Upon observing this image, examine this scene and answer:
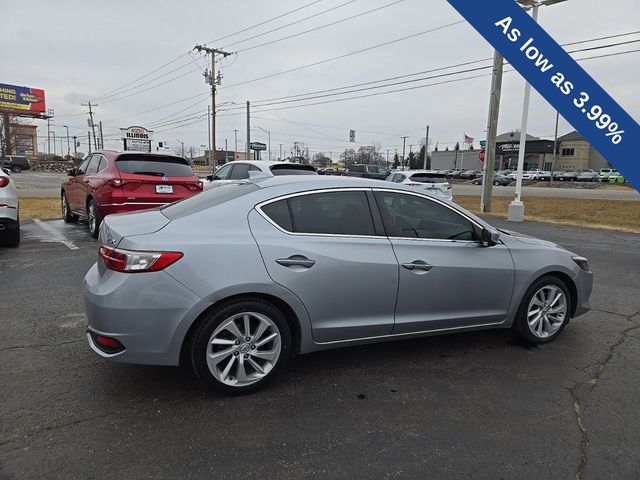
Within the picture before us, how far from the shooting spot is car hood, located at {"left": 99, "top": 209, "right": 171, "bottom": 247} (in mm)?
3143

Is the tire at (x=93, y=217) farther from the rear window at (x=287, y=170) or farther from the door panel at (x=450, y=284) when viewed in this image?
the door panel at (x=450, y=284)

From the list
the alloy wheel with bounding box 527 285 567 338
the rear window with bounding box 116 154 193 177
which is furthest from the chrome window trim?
the rear window with bounding box 116 154 193 177

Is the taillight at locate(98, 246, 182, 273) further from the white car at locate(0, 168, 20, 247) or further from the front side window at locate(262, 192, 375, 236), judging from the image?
the white car at locate(0, 168, 20, 247)

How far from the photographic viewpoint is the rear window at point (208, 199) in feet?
11.2

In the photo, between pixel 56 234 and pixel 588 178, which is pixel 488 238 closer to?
pixel 56 234

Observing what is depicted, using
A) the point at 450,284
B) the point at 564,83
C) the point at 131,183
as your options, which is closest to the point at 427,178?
the point at 131,183

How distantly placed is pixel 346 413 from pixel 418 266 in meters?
1.25

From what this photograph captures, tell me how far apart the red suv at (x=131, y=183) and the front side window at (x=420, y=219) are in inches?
218

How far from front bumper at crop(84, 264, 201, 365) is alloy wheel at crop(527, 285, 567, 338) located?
3.02m

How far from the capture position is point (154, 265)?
292 cm

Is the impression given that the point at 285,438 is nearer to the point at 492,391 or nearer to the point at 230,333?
the point at 230,333

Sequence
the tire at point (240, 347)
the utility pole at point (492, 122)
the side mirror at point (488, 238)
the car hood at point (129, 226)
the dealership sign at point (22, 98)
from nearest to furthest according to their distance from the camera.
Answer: the tire at point (240, 347) < the car hood at point (129, 226) < the side mirror at point (488, 238) < the utility pole at point (492, 122) < the dealership sign at point (22, 98)

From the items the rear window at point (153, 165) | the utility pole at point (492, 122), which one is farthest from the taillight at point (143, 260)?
the utility pole at point (492, 122)

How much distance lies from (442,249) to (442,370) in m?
0.97
